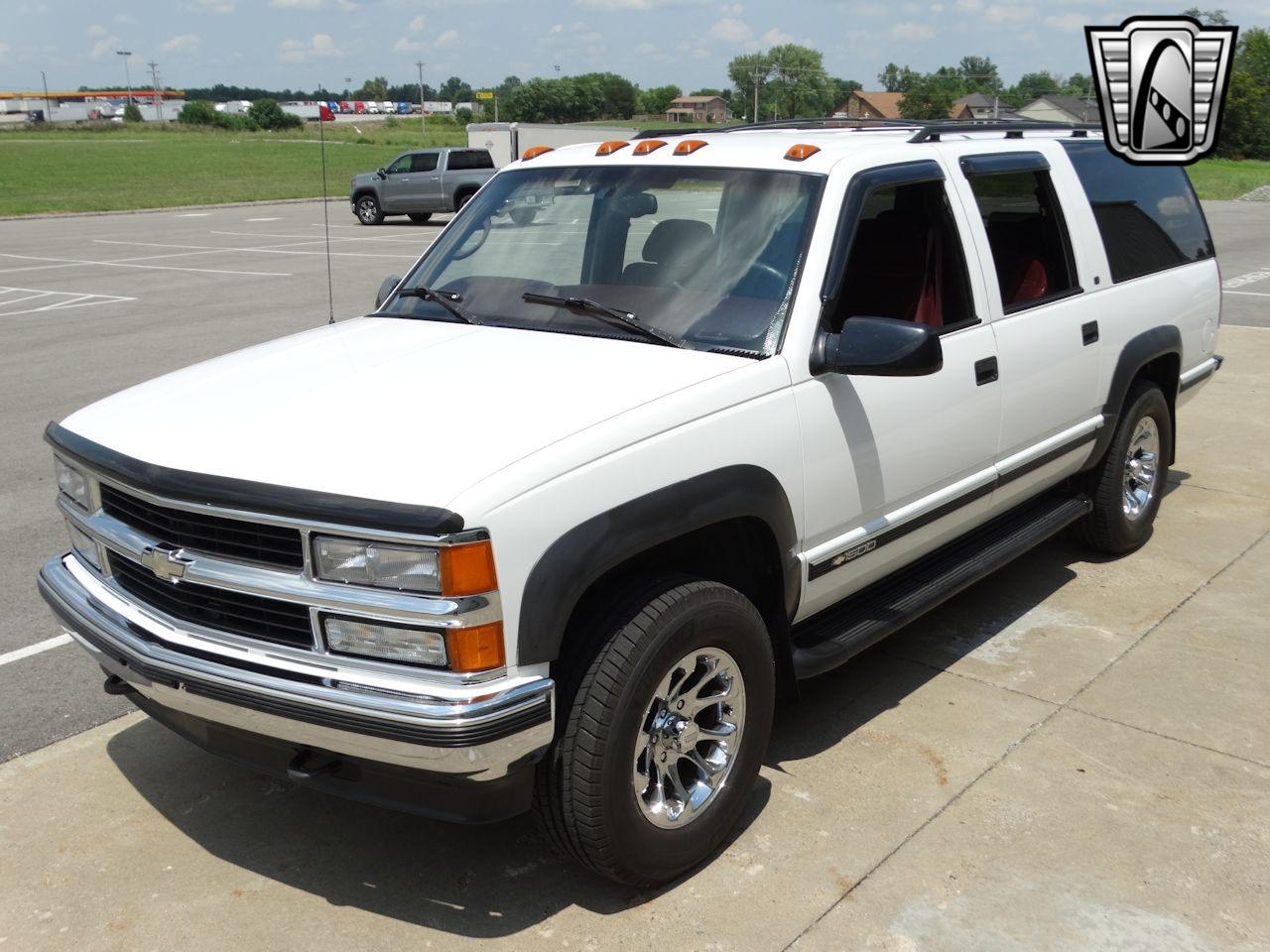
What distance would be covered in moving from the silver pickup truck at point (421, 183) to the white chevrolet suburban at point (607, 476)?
2345cm

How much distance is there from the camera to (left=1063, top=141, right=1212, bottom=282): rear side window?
18.1 ft

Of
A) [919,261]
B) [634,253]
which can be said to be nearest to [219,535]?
[634,253]

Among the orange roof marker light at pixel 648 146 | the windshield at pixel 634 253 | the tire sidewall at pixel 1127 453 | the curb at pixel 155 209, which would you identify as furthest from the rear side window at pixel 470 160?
the orange roof marker light at pixel 648 146

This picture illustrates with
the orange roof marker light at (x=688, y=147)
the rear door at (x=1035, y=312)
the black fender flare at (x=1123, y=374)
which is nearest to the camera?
the orange roof marker light at (x=688, y=147)

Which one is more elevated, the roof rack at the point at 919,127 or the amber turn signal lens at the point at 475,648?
the roof rack at the point at 919,127

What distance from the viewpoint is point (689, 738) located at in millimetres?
3418

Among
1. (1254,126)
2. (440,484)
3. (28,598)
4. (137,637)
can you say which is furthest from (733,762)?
(1254,126)

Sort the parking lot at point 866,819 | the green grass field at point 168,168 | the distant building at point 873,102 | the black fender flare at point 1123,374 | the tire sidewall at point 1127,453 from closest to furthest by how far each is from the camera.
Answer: the parking lot at point 866,819, the black fender flare at point 1123,374, the tire sidewall at point 1127,453, the green grass field at point 168,168, the distant building at point 873,102

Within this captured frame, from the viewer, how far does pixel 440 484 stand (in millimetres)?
2881

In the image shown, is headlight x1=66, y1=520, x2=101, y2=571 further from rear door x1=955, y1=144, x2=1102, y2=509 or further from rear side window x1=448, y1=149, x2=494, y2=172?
rear side window x1=448, y1=149, x2=494, y2=172

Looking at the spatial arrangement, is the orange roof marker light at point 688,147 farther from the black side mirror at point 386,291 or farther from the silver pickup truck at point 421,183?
the silver pickup truck at point 421,183

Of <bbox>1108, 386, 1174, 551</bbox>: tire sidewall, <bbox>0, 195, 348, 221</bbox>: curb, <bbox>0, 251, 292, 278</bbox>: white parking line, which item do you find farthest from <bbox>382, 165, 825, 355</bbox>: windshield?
<bbox>0, 195, 348, 221</bbox>: curb

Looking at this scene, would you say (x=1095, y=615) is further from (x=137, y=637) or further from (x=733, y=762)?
(x=137, y=637)

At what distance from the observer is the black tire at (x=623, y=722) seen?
10.2 feet
